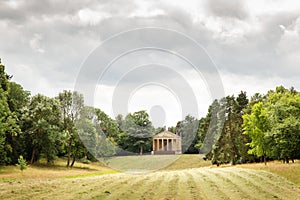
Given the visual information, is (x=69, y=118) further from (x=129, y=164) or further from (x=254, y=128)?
(x=254, y=128)

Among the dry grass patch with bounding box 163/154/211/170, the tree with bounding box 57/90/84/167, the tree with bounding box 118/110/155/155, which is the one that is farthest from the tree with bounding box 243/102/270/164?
the tree with bounding box 57/90/84/167

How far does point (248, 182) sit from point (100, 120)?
26.4 metres

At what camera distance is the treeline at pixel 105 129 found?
42.4 m

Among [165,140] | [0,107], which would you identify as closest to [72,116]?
[0,107]

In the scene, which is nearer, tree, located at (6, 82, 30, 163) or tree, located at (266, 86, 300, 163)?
tree, located at (266, 86, 300, 163)

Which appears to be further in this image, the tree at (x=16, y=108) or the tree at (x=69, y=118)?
the tree at (x=69, y=118)

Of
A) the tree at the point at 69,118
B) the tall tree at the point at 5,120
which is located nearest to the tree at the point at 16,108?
the tall tree at the point at 5,120

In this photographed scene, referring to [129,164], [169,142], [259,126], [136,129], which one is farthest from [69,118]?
[169,142]

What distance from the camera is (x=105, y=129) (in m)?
47.1

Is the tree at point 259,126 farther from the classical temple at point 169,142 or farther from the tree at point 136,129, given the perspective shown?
the classical temple at point 169,142

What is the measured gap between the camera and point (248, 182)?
22.5 meters

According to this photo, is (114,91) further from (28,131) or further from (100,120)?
(28,131)

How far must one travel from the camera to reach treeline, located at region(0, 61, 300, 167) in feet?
139

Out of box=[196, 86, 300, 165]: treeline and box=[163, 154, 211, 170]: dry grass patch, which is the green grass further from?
box=[163, 154, 211, 170]: dry grass patch
